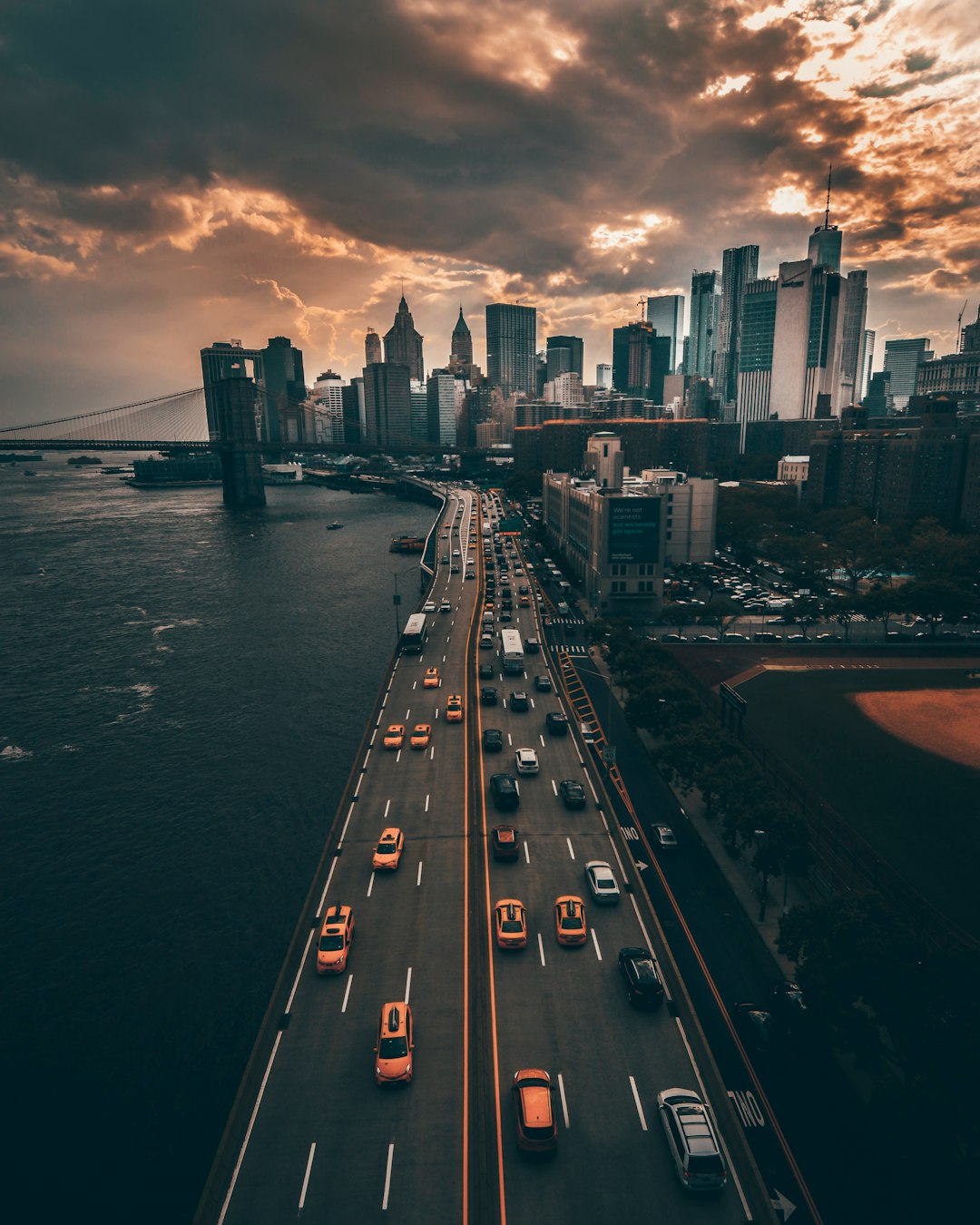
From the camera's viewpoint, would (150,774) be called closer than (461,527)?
Yes

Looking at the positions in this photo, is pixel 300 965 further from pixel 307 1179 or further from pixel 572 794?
pixel 572 794

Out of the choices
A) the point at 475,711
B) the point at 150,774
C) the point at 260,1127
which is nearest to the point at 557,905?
the point at 260,1127

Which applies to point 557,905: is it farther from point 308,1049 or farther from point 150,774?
point 150,774

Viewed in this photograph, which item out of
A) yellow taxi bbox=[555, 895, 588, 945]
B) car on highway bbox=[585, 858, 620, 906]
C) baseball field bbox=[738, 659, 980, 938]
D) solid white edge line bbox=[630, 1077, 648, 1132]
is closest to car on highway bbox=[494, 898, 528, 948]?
yellow taxi bbox=[555, 895, 588, 945]

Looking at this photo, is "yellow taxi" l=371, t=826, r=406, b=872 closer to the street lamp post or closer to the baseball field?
the street lamp post

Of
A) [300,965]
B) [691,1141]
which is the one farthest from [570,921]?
[300,965]
